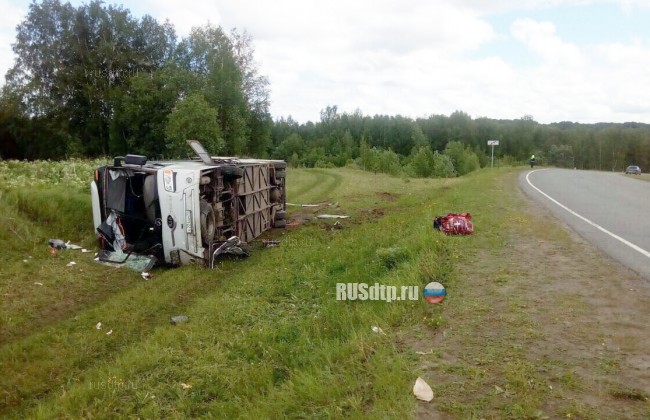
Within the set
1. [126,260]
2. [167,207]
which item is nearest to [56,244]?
[126,260]

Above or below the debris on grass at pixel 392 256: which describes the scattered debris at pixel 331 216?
below

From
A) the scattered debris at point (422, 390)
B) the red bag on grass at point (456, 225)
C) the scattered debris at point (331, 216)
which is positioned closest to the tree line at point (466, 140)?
the scattered debris at point (331, 216)

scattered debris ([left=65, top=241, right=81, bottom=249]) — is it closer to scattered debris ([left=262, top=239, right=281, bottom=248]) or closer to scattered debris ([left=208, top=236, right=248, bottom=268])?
scattered debris ([left=208, top=236, right=248, bottom=268])

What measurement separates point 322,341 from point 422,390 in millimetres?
1887

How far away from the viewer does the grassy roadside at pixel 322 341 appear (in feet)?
12.7

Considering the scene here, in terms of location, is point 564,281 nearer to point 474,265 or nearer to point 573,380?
point 474,265

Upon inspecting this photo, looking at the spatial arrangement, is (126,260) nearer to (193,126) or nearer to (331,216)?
(331,216)

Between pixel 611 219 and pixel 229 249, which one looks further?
pixel 611 219

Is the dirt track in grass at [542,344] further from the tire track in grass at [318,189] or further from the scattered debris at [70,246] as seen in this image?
the tire track in grass at [318,189]

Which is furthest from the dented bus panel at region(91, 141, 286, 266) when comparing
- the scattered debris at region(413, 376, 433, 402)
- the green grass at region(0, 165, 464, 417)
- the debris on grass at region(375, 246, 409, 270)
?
the scattered debris at region(413, 376, 433, 402)

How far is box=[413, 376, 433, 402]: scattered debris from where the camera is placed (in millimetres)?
3705

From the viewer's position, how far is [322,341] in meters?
5.51

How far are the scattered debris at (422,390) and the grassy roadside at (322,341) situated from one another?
53mm

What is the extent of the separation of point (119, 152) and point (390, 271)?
41027 millimetres
